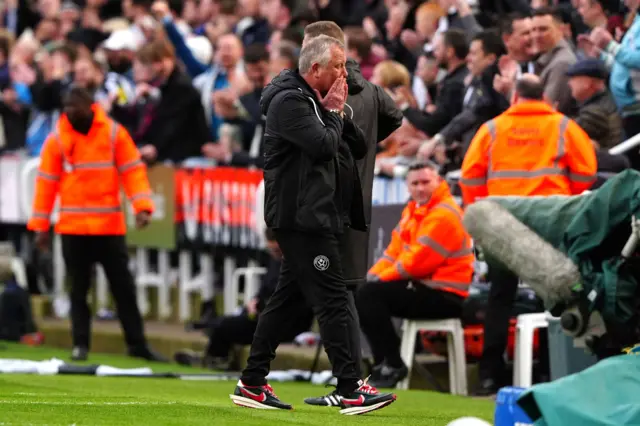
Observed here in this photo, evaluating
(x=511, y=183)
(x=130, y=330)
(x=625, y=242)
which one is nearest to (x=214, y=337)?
(x=130, y=330)

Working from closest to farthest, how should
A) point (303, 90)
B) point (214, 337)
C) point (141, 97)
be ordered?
point (303, 90), point (214, 337), point (141, 97)

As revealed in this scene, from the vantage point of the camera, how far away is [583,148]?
12898 mm

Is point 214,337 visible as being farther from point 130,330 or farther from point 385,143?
point 385,143

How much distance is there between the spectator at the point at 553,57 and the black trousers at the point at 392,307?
2.07 meters

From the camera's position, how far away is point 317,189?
998 cm

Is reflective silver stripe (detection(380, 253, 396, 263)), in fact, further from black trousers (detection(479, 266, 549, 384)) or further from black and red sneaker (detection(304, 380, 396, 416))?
black and red sneaker (detection(304, 380, 396, 416))

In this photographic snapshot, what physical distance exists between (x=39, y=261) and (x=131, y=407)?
1141 centimetres

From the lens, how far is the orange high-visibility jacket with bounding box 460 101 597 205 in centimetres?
1290

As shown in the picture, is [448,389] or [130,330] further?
[130,330]

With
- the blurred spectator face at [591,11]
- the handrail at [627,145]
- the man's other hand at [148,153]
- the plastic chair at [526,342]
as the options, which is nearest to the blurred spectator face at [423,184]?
the plastic chair at [526,342]

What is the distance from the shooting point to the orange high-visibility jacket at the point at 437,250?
1362cm

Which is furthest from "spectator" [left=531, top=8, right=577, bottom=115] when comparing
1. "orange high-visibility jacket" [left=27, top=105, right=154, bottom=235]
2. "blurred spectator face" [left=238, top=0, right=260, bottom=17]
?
"blurred spectator face" [left=238, top=0, right=260, bottom=17]

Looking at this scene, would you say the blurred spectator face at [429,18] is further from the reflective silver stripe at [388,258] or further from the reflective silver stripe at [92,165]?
the reflective silver stripe at [388,258]

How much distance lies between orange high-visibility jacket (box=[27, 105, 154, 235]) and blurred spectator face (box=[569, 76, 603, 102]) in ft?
15.2
